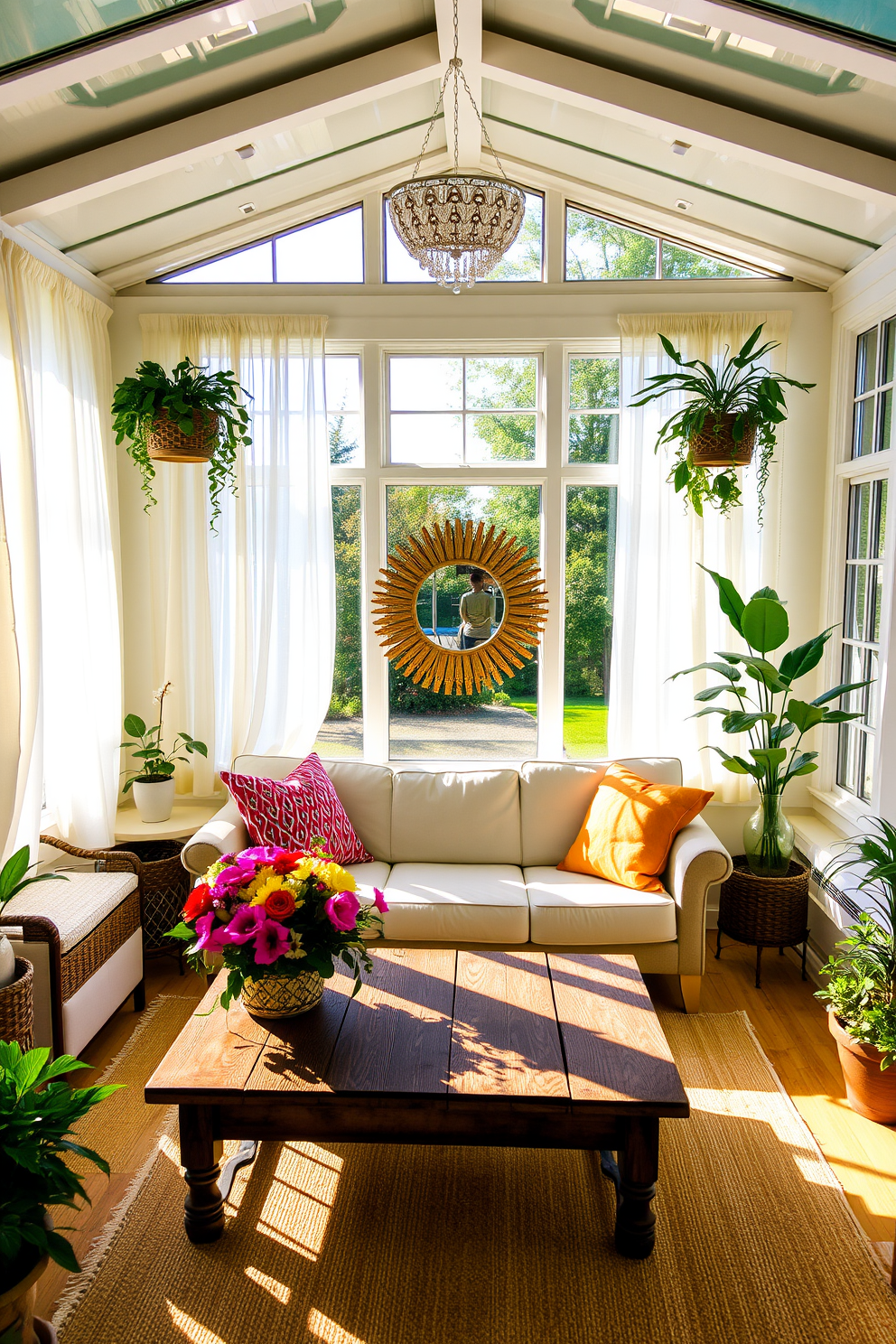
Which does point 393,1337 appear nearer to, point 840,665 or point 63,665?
point 63,665

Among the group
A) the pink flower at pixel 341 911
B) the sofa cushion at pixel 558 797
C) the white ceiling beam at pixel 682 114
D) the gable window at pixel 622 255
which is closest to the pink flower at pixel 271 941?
the pink flower at pixel 341 911

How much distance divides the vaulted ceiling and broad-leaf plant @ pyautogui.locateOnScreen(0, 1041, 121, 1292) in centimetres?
248

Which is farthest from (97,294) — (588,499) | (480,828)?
(480,828)

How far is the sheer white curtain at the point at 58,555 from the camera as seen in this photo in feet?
10.4

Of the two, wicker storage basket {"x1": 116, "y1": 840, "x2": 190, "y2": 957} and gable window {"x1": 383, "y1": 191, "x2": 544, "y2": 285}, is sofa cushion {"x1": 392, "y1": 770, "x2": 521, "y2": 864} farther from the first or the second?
gable window {"x1": 383, "y1": 191, "x2": 544, "y2": 285}

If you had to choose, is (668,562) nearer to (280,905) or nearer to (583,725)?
(583,725)

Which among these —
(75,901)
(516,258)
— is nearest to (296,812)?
(75,901)

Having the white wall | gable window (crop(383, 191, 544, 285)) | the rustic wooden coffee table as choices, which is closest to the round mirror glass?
the white wall

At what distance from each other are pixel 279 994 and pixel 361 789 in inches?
63.5

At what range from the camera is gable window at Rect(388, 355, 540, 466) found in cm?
439

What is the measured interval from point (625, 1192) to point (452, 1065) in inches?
20.0

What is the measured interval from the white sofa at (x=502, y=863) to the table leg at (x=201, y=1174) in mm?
1214

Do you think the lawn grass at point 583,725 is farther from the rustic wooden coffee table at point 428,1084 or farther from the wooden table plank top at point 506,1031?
the rustic wooden coffee table at point 428,1084

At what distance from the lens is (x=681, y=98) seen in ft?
10.3
